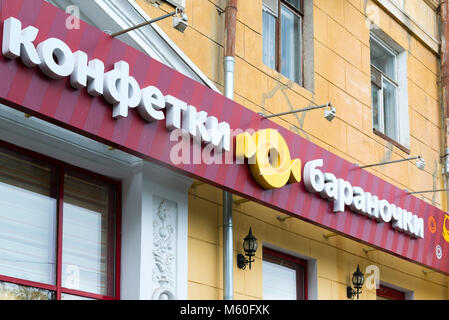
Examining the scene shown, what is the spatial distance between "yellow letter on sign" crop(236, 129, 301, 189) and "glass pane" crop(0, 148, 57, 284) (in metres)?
2.08

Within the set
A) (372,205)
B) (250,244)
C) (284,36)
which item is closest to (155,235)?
(250,244)

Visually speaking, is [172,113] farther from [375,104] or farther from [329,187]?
[375,104]

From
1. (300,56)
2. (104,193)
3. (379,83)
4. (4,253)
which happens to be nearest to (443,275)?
(379,83)

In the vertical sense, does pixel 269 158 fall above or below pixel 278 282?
above

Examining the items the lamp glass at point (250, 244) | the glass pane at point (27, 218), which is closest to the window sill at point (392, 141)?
the lamp glass at point (250, 244)

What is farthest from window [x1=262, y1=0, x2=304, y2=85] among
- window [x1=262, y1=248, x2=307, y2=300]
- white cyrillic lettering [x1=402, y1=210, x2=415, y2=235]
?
window [x1=262, y1=248, x2=307, y2=300]

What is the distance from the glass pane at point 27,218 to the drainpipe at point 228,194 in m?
2.10

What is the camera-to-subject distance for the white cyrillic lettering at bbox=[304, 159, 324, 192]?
410 inches

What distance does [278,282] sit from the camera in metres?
11.1

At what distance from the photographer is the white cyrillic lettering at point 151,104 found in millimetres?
8328

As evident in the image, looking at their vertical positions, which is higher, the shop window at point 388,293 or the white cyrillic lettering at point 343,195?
the white cyrillic lettering at point 343,195

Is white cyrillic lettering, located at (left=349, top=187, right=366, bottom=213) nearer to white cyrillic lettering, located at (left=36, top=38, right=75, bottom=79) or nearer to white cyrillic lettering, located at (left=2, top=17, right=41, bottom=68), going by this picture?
white cyrillic lettering, located at (left=36, top=38, right=75, bottom=79)

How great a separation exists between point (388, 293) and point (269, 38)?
4.18 metres

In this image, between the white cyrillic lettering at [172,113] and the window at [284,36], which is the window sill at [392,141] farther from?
the white cyrillic lettering at [172,113]
